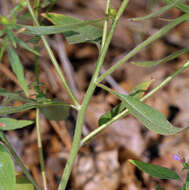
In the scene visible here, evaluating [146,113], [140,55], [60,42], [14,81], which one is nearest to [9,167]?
[146,113]

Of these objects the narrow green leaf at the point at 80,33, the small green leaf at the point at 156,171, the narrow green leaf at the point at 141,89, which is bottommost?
the small green leaf at the point at 156,171

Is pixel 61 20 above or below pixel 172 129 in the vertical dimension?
above

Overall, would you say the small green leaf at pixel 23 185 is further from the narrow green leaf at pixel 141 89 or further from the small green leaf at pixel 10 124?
the narrow green leaf at pixel 141 89

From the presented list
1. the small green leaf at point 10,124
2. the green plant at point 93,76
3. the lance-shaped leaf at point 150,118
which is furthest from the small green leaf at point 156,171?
the small green leaf at point 10,124

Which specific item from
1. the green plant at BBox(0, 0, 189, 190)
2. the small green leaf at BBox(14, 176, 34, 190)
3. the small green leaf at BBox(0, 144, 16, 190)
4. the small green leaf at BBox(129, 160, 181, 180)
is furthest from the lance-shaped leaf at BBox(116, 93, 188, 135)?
the small green leaf at BBox(14, 176, 34, 190)

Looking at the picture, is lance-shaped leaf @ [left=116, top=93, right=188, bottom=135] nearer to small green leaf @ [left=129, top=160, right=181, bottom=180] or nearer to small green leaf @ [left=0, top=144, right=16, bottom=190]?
small green leaf @ [left=129, top=160, right=181, bottom=180]

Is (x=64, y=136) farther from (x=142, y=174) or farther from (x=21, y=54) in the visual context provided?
(x=21, y=54)
